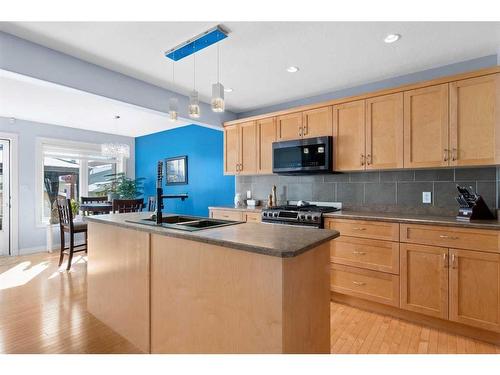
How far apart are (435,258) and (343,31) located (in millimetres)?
1940

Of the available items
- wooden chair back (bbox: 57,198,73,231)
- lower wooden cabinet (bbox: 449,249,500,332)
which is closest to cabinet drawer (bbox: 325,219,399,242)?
lower wooden cabinet (bbox: 449,249,500,332)

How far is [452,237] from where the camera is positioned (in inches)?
83.8

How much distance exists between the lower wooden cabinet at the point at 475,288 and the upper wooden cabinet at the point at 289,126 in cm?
195

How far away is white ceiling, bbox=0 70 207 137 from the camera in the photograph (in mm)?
3154

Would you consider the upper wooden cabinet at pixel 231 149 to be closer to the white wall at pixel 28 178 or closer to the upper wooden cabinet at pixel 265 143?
the upper wooden cabinet at pixel 265 143

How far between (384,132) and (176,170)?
12.5ft

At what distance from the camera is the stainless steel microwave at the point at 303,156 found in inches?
118

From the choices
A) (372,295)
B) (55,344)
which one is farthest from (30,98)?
(372,295)

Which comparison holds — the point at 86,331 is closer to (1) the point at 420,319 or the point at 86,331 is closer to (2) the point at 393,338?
(2) the point at 393,338

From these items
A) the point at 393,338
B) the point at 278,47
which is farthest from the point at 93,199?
the point at 393,338

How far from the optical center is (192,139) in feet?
16.4

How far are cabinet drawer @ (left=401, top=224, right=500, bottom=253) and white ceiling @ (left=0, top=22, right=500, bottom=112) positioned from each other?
4.97 ft

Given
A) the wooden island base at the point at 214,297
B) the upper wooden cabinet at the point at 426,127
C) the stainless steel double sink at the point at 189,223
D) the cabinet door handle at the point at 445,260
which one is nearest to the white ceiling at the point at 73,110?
the stainless steel double sink at the point at 189,223
